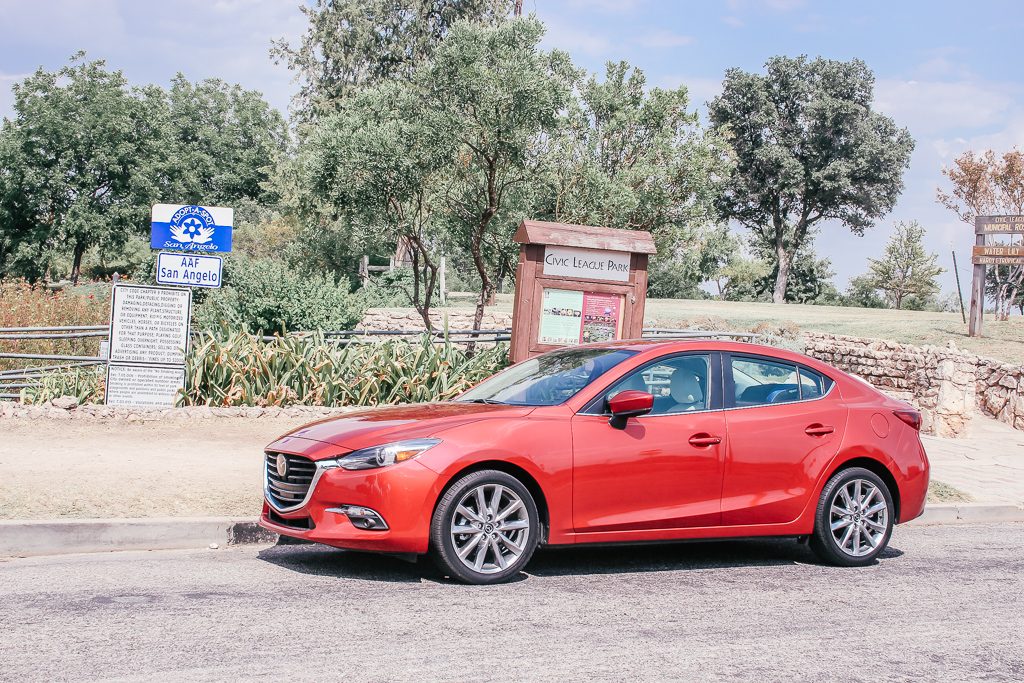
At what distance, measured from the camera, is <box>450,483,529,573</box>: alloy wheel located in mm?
6684

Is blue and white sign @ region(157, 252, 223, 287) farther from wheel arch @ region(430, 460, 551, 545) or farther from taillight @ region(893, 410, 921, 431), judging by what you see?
taillight @ region(893, 410, 921, 431)

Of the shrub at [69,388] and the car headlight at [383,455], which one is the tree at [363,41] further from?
the car headlight at [383,455]

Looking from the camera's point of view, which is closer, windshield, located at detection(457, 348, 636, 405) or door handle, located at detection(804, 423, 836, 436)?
windshield, located at detection(457, 348, 636, 405)

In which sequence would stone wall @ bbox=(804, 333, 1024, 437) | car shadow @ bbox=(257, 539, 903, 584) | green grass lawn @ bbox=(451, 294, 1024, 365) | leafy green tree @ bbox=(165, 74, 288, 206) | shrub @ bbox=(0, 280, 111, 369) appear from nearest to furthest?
car shadow @ bbox=(257, 539, 903, 584) → stone wall @ bbox=(804, 333, 1024, 437) → shrub @ bbox=(0, 280, 111, 369) → green grass lawn @ bbox=(451, 294, 1024, 365) → leafy green tree @ bbox=(165, 74, 288, 206)

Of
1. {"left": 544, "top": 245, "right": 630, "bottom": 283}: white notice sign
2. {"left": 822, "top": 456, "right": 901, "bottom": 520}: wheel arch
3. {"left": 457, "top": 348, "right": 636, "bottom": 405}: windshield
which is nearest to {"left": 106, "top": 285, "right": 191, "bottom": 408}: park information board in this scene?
{"left": 544, "top": 245, "right": 630, "bottom": 283}: white notice sign

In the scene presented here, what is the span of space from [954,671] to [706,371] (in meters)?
2.93

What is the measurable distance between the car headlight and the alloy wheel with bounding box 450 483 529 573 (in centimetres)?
41

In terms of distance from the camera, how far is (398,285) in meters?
35.1

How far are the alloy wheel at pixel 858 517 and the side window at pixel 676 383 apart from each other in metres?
1.30

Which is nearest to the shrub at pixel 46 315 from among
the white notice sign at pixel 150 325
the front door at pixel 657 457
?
the white notice sign at pixel 150 325

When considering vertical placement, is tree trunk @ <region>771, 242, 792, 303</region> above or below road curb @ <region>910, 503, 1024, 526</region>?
above

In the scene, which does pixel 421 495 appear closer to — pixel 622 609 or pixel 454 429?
pixel 454 429

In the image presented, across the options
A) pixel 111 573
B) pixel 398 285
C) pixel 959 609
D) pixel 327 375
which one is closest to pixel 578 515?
pixel 959 609

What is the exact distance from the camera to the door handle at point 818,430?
7781mm
